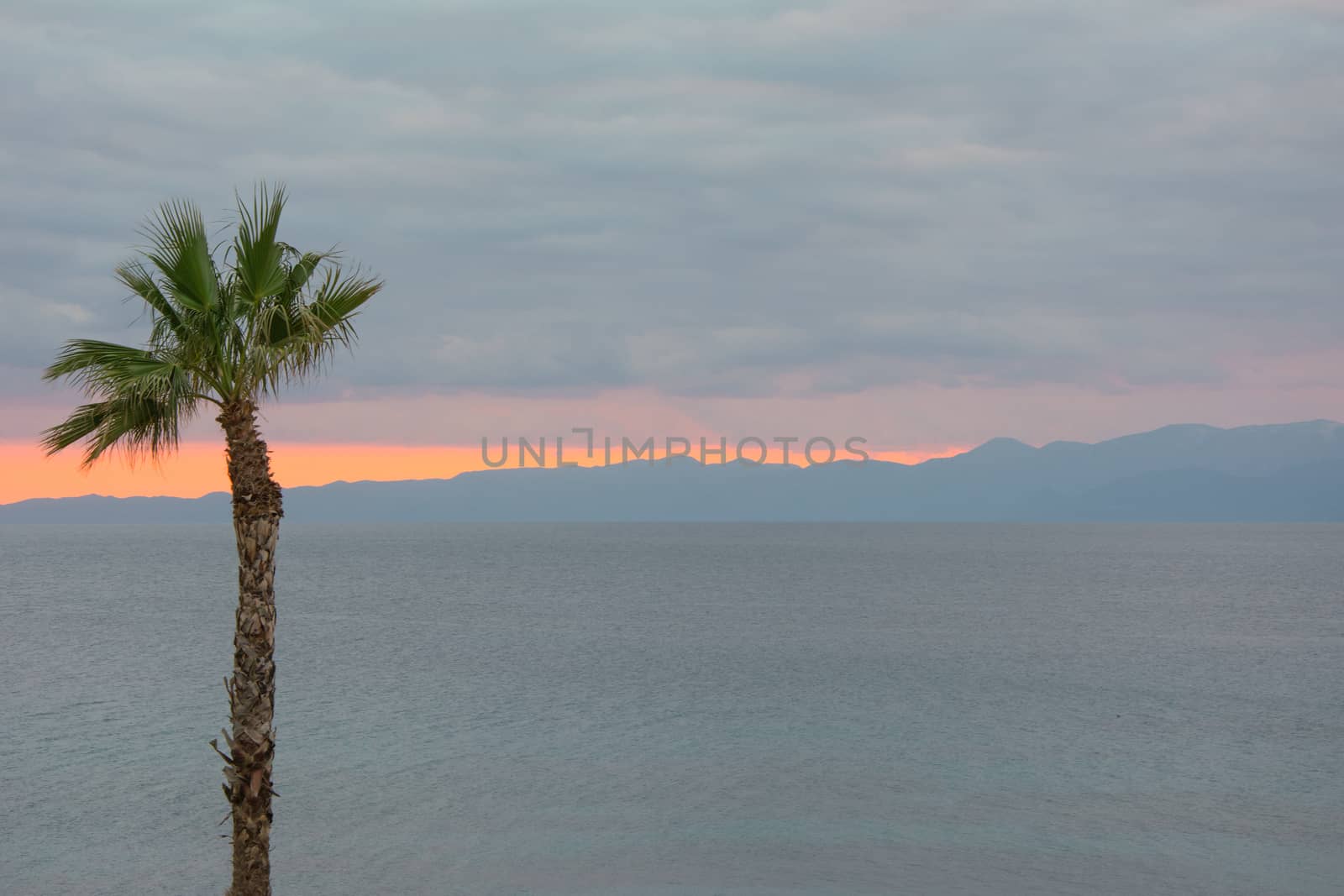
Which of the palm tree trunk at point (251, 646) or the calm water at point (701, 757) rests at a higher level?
the palm tree trunk at point (251, 646)

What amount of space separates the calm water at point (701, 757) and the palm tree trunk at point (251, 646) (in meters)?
7.59

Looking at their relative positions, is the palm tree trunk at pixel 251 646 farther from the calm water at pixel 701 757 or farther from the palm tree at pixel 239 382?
the calm water at pixel 701 757

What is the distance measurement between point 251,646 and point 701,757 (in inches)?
839

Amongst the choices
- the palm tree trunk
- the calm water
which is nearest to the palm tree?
the palm tree trunk

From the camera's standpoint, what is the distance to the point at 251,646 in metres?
14.7

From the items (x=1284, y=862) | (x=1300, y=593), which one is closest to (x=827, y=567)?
(x=1300, y=593)

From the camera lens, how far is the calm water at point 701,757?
76.9 feet

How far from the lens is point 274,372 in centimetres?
1530

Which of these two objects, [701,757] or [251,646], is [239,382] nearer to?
[251,646]

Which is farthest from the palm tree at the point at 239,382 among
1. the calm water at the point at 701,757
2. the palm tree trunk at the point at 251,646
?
the calm water at the point at 701,757

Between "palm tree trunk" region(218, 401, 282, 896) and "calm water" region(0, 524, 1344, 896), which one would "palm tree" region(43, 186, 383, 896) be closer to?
"palm tree trunk" region(218, 401, 282, 896)

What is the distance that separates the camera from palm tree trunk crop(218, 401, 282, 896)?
1464 cm

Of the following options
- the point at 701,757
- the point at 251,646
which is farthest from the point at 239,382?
the point at 701,757

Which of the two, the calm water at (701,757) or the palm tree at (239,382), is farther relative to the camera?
the calm water at (701,757)
